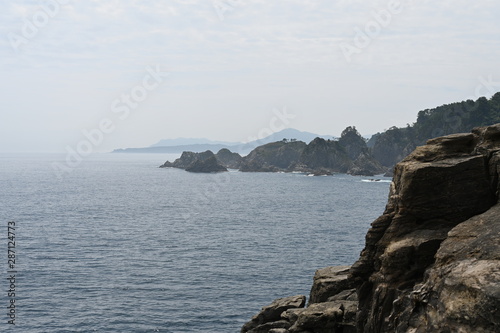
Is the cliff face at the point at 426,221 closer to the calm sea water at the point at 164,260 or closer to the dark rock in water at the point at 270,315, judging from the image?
the dark rock in water at the point at 270,315

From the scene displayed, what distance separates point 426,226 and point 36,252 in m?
80.3

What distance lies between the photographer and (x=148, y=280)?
70812 millimetres

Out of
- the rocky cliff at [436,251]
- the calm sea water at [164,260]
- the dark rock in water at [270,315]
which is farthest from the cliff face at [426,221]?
the calm sea water at [164,260]

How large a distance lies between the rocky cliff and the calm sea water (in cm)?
2927

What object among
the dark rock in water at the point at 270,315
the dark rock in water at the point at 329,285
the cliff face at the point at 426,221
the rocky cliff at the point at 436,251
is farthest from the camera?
the dark rock in water at the point at 270,315

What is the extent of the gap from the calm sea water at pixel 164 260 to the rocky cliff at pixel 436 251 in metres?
29.3

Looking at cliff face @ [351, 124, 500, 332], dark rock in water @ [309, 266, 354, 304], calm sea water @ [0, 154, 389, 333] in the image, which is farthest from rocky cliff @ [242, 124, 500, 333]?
calm sea water @ [0, 154, 389, 333]

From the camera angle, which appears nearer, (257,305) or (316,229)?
(257,305)

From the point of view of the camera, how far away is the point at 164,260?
83000mm

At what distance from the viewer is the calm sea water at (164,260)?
186 ft

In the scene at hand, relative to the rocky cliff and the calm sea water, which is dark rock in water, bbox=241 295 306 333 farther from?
the calm sea water

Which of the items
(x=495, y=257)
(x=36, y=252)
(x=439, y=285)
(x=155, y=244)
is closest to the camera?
(x=495, y=257)

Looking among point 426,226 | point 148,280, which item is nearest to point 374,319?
point 426,226

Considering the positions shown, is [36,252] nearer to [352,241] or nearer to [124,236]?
[124,236]
